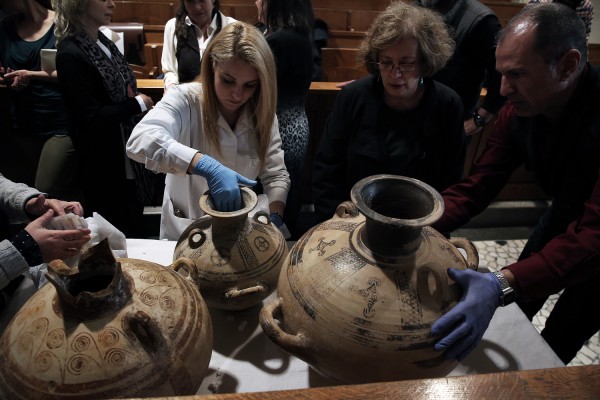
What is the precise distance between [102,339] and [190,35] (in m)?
2.15

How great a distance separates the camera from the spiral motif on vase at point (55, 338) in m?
0.84

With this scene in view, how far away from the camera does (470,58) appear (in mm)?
2332

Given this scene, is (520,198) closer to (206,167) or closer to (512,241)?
(512,241)

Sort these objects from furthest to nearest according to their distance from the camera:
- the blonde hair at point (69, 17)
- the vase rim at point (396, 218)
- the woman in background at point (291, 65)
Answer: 1. the woman in background at point (291, 65)
2. the blonde hair at point (69, 17)
3. the vase rim at point (396, 218)

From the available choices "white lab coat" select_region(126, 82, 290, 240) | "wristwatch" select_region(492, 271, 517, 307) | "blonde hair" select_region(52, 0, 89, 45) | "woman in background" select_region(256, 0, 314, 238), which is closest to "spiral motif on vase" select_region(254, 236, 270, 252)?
"white lab coat" select_region(126, 82, 290, 240)

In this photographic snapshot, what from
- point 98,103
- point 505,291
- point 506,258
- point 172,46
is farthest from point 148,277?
point 506,258

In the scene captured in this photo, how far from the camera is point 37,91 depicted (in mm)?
2314

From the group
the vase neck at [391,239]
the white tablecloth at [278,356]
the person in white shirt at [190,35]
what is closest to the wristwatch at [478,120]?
the white tablecloth at [278,356]

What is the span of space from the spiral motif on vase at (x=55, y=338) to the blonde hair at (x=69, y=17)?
1625mm

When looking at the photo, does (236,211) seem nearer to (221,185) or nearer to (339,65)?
(221,185)

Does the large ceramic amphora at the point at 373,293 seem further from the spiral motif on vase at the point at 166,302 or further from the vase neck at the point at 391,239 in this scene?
the spiral motif on vase at the point at 166,302

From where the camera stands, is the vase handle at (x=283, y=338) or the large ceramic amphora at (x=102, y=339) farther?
the vase handle at (x=283, y=338)

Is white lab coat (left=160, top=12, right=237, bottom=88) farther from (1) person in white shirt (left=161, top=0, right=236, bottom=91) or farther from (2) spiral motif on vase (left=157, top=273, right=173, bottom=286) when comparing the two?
(2) spiral motif on vase (left=157, top=273, right=173, bottom=286)

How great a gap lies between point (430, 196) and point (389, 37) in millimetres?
781
